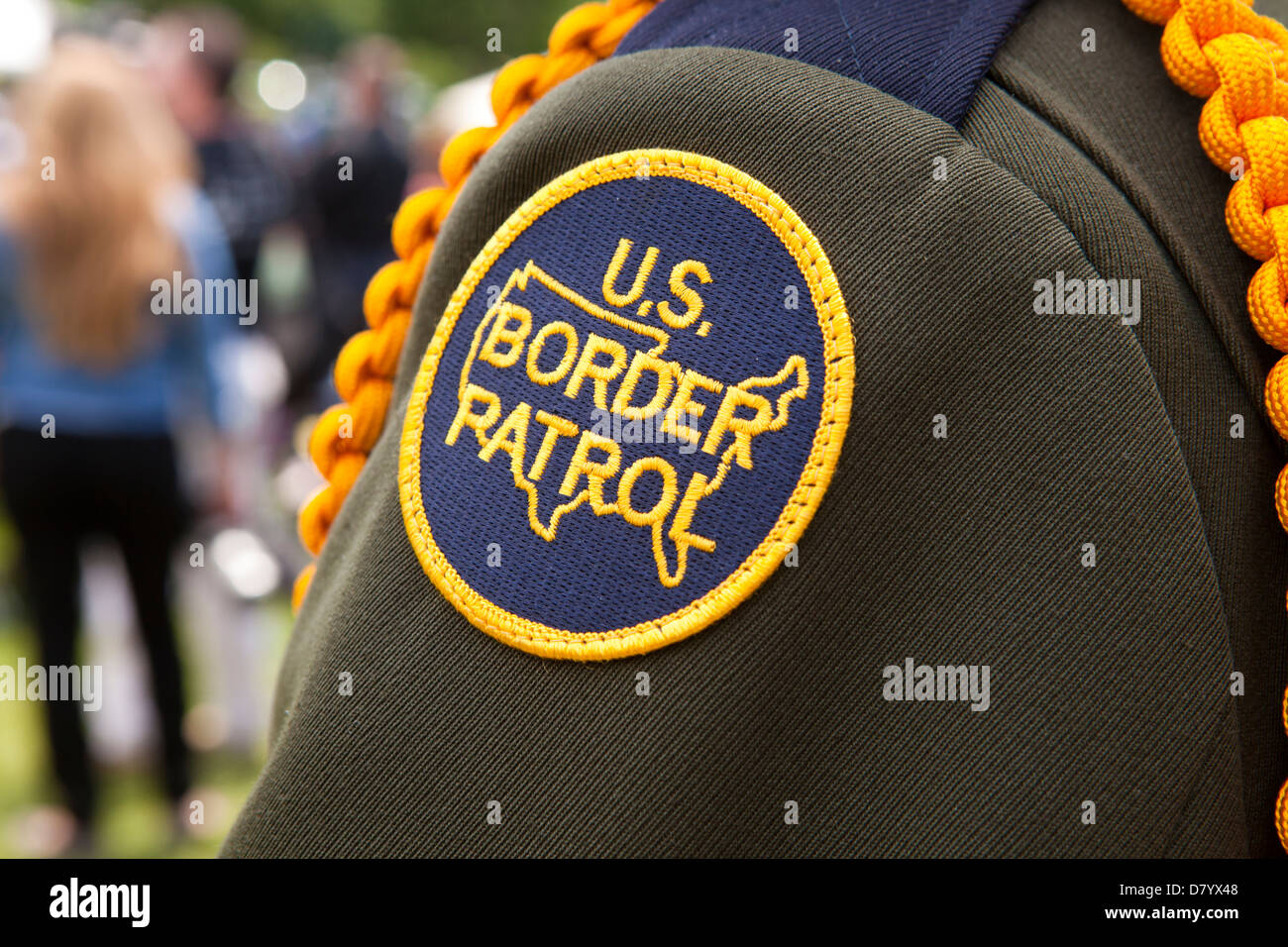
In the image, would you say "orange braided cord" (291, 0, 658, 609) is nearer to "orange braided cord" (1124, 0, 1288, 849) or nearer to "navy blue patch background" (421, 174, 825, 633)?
"navy blue patch background" (421, 174, 825, 633)

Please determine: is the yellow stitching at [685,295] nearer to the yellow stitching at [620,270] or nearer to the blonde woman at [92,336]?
the yellow stitching at [620,270]

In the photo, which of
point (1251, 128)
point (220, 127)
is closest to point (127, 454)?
point (220, 127)

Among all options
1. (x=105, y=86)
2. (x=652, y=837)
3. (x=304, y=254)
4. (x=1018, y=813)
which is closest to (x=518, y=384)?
(x=652, y=837)

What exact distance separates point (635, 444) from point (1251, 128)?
45cm

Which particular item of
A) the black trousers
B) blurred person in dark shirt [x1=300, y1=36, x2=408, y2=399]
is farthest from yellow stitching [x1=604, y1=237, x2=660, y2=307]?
blurred person in dark shirt [x1=300, y1=36, x2=408, y2=399]

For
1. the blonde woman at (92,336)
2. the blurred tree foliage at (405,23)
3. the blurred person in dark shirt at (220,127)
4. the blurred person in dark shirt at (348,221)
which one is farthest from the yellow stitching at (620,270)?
the blurred tree foliage at (405,23)

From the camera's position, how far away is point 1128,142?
768mm

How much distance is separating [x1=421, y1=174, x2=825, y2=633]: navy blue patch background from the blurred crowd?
2.90 meters

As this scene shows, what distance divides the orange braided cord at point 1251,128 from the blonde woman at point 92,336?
10.0 ft

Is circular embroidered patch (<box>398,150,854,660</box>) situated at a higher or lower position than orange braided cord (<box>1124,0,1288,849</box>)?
lower

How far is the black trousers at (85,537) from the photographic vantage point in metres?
3.38

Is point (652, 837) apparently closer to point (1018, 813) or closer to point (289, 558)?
point (1018, 813)

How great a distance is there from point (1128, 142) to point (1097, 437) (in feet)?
0.73

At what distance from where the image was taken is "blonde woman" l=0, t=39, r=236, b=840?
3.23 meters
